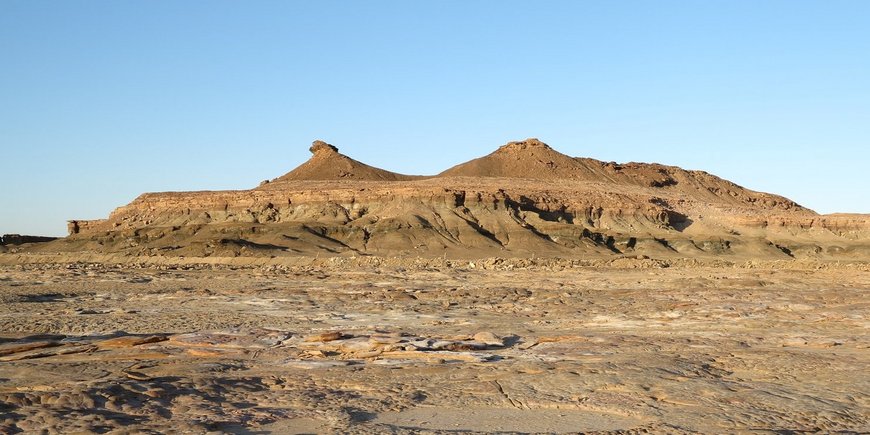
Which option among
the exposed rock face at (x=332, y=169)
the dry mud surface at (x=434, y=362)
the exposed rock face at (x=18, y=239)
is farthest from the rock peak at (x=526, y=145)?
the dry mud surface at (x=434, y=362)

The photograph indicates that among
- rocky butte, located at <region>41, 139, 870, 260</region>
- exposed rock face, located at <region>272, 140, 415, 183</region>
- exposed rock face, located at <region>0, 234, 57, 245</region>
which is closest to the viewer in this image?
rocky butte, located at <region>41, 139, 870, 260</region>

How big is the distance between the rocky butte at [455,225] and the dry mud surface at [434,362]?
2887cm

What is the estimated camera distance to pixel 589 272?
31.5 m

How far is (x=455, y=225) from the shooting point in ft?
182

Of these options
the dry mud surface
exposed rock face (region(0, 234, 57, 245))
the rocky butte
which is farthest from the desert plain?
exposed rock face (region(0, 234, 57, 245))

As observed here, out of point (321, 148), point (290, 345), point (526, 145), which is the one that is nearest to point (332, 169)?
point (321, 148)

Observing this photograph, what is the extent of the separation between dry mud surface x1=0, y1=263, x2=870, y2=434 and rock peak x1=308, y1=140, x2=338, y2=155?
69.2 m

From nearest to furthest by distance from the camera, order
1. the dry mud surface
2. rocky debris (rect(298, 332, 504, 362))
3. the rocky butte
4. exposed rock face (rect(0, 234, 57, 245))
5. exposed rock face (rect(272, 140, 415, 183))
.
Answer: the dry mud surface → rocky debris (rect(298, 332, 504, 362)) → the rocky butte → exposed rock face (rect(0, 234, 57, 245)) → exposed rock face (rect(272, 140, 415, 183))

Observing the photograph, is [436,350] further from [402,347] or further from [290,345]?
[290,345]

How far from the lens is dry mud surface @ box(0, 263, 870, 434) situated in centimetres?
783

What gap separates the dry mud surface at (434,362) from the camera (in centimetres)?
783

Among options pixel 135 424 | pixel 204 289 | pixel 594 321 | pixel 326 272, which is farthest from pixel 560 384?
pixel 326 272

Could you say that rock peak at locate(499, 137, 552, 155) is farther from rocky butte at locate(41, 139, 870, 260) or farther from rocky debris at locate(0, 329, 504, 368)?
rocky debris at locate(0, 329, 504, 368)

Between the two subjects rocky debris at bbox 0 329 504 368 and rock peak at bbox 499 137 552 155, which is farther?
rock peak at bbox 499 137 552 155
